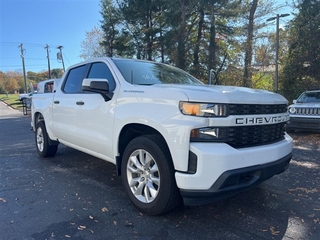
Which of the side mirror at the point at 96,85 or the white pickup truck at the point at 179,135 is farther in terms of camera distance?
the side mirror at the point at 96,85

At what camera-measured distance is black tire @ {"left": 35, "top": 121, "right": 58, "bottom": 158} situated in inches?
211

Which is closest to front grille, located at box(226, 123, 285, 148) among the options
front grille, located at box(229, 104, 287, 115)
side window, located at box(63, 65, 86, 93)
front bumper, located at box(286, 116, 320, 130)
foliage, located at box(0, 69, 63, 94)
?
front grille, located at box(229, 104, 287, 115)

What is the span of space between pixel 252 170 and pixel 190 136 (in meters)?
0.71

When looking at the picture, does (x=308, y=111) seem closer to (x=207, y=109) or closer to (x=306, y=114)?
(x=306, y=114)

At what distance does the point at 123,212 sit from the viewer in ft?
9.90

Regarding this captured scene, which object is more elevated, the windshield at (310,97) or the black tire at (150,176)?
the windshield at (310,97)

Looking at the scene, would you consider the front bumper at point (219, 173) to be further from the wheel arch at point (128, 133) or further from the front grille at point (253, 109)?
the wheel arch at point (128, 133)

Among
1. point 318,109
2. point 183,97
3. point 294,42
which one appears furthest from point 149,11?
point 183,97

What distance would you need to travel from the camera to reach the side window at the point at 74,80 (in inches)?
170

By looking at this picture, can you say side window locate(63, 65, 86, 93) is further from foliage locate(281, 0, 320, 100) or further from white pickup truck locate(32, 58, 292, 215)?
foliage locate(281, 0, 320, 100)

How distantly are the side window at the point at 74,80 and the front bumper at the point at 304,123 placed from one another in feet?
22.8

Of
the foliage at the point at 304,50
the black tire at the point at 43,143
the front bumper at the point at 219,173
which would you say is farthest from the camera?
the foliage at the point at 304,50

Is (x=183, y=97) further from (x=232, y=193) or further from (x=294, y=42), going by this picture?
(x=294, y=42)

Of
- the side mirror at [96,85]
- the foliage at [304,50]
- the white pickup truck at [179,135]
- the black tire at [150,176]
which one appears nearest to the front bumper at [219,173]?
the white pickup truck at [179,135]
